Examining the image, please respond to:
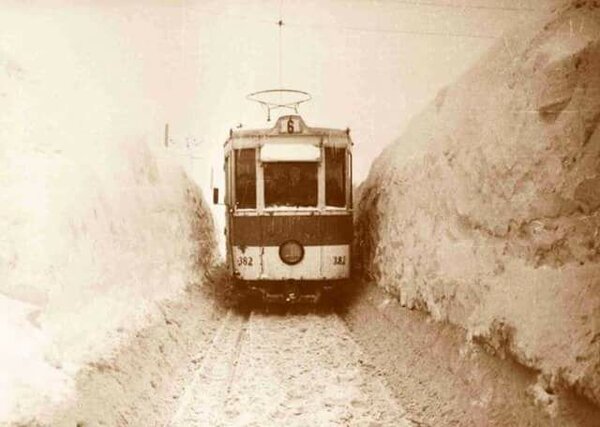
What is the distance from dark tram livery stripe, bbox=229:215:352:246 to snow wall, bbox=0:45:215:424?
1612 mm

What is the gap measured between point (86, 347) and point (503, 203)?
5166mm

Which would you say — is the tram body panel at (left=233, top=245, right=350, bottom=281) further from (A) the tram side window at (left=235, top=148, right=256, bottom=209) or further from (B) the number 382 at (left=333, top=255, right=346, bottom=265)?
(A) the tram side window at (left=235, top=148, right=256, bottom=209)

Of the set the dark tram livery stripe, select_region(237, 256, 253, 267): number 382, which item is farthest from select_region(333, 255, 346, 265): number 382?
select_region(237, 256, 253, 267): number 382

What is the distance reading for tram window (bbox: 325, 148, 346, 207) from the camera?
39.4ft

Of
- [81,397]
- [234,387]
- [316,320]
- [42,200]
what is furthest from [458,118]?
[81,397]

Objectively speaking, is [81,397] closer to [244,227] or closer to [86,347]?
[86,347]

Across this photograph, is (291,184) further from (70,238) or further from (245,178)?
(70,238)

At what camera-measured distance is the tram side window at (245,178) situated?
12.0 metres

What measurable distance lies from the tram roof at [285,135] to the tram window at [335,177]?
0.21m

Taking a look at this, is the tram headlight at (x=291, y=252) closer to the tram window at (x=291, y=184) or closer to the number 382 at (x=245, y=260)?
the number 382 at (x=245, y=260)

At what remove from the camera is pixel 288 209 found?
12.0 m

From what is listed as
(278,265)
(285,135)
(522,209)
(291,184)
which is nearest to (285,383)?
(522,209)

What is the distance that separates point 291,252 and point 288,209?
91cm

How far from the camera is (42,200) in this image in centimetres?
757
